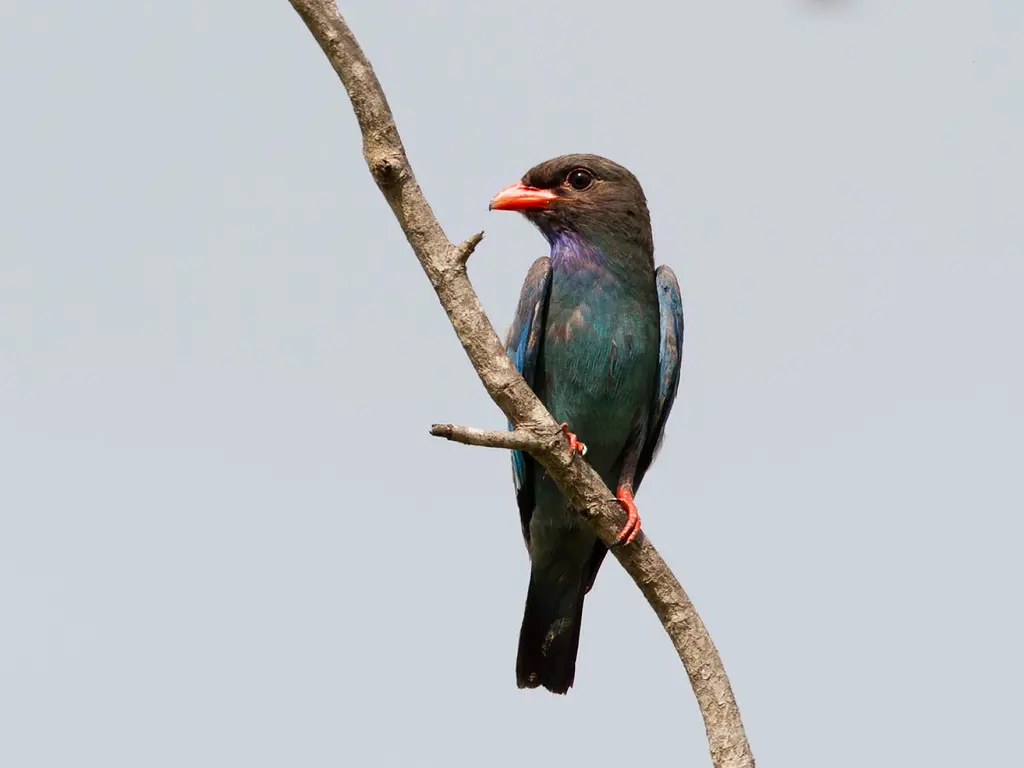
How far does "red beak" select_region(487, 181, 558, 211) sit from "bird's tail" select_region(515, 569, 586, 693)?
76.6 inches

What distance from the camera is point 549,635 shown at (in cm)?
737

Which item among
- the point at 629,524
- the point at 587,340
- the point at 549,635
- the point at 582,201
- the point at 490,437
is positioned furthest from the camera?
the point at 549,635

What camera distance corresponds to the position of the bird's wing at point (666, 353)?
689 cm

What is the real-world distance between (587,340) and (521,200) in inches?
33.5

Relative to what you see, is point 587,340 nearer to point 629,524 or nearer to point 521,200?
point 521,200

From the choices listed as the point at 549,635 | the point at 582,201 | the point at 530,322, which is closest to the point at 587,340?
the point at 530,322

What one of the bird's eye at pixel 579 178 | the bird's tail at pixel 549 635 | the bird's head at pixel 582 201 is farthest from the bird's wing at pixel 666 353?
the bird's tail at pixel 549 635

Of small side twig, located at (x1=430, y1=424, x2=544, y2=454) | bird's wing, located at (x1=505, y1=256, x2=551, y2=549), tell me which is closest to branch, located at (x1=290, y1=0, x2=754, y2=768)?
small side twig, located at (x1=430, y1=424, x2=544, y2=454)

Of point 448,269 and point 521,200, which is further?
point 521,200

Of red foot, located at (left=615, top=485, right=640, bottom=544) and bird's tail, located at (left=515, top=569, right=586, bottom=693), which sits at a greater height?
→ red foot, located at (left=615, top=485, right=640, bottom=544)

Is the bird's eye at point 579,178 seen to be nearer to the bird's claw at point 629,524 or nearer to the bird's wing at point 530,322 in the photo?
the bird's wing at point 530,322

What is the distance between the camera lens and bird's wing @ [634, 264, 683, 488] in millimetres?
6887

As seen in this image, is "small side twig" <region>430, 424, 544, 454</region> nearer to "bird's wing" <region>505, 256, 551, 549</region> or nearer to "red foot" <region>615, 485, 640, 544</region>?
"red foot" <region>615, 485, 640, 544</region>

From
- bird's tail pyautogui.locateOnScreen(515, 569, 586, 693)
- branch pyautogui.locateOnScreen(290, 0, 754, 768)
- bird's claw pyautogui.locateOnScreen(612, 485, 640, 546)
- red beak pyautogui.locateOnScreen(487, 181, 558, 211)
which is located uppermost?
red beak pyautogui.locateOnScreen(487, 181, 558, 211)
